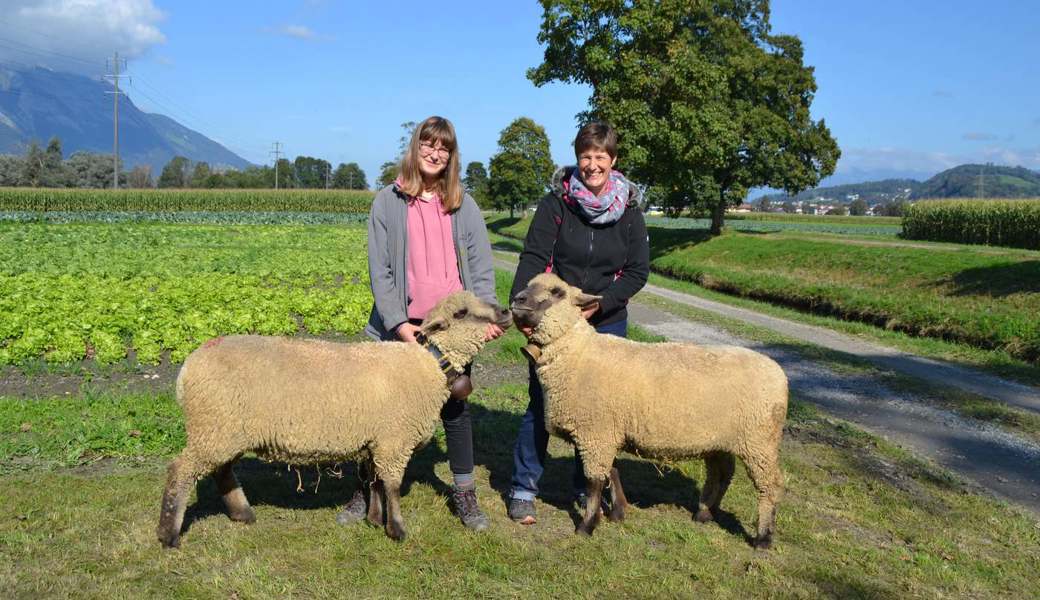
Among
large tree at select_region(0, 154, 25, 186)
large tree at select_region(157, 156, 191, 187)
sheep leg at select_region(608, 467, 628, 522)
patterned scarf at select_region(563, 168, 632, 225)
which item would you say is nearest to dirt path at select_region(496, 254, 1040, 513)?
sheep leg at select_region(608, 467, 628, 522)

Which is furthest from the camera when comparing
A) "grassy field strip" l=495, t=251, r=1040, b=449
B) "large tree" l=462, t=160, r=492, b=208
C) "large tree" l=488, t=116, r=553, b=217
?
"large tree" l=462, t=160, r=492, b=208

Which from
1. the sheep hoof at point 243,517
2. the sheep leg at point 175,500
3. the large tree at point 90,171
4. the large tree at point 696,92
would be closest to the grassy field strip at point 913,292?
the large tree at point 696,92

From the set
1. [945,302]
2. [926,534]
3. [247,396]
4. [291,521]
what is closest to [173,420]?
[291,521]

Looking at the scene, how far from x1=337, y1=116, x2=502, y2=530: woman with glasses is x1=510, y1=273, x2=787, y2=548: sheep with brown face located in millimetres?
511

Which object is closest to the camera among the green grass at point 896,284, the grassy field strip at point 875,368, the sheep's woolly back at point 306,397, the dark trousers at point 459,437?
the sheep's woolly back at point 306,397

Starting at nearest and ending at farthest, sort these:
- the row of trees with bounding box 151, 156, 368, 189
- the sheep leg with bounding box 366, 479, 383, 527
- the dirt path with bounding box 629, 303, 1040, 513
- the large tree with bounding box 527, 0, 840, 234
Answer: the sheep leg with bounding box 366, 479, 383, 527
the dirt path with bounding box 629, 303, 1040, 513
the large tree with bounding box 527, 0, 840, 234
the row of trees with bounding box 151, 156, 368, 189

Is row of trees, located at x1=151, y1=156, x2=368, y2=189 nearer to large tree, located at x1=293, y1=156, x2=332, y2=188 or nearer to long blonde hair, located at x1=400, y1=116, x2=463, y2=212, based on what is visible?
large tree, located at x1=293, y1=156, x2=332, y2=188

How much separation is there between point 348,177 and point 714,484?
558 feet

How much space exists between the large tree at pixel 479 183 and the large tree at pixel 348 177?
4733 centimetres

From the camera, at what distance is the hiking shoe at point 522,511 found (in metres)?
5.85

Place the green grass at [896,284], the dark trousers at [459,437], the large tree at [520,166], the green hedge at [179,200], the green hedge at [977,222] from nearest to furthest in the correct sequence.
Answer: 1. the dark trousers at [459,437]
2. the green grass at [896,284]
3. the green hedge at [977,222]
4. the green hedge at [179,200]
5. the large tree at [520,166]

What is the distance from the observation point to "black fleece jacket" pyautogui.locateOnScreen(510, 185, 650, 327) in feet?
19.2

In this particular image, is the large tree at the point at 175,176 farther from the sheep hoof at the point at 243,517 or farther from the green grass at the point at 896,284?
the sheep hoof at the point at 243,517

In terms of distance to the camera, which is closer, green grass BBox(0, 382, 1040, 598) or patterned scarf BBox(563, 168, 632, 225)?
green grass BBox(0, 382, 1040, 598)
